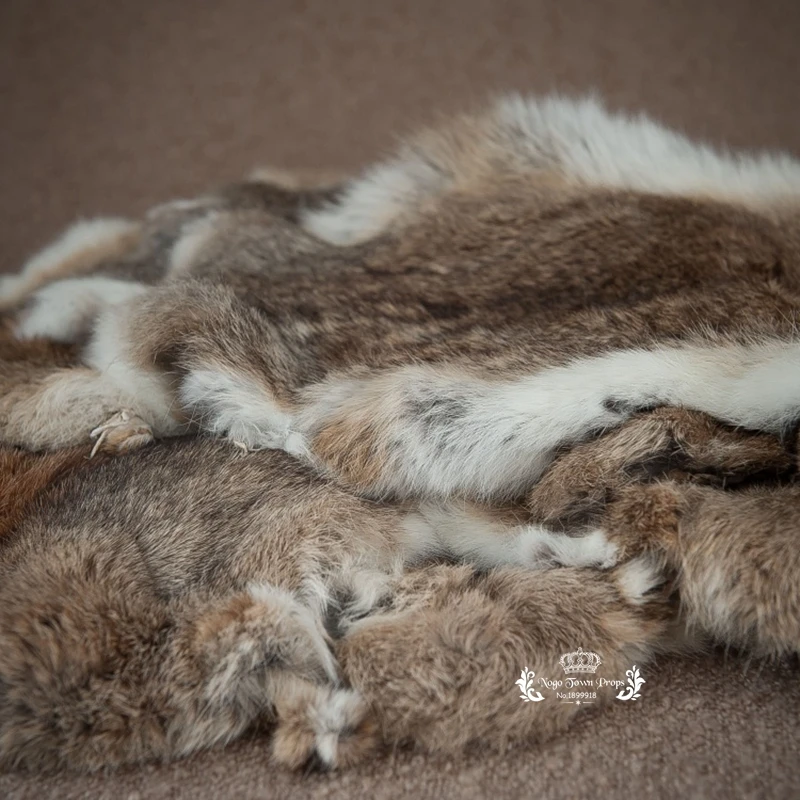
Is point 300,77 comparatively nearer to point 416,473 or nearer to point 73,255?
point 73,255

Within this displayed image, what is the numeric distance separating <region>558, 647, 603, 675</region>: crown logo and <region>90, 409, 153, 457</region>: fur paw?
46 centimetres

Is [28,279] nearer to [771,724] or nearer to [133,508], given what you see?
[133,508]

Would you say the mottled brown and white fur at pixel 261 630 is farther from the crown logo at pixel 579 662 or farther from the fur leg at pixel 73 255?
the fur leg at pixel 73 255

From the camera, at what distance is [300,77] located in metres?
1.81

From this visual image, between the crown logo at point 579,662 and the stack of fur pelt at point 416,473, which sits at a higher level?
the stack of fur pelt at point 416,473

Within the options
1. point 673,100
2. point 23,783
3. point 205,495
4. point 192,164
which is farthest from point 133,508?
point 673,100

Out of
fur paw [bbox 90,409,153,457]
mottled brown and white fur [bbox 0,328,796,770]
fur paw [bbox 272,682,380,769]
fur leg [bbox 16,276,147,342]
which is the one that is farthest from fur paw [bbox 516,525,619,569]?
fur leg [bbox 16,276,147,342]

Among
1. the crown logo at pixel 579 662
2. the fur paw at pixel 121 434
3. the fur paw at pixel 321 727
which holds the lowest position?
the crown logo at pixel 579 662

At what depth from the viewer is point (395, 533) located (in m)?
0.80

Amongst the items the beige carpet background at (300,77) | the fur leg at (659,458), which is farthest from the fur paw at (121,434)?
the beige carpet background at (300,77)

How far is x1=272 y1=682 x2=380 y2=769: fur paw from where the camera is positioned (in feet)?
2.22

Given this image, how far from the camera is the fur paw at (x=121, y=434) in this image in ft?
2.78

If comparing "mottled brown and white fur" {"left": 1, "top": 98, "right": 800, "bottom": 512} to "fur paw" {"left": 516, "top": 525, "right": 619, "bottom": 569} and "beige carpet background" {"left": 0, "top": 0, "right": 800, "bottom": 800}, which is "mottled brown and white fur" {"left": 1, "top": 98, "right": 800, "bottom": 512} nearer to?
"fur paw" {"left": 516, "top": 525, "right": 619, "bottom": 569}

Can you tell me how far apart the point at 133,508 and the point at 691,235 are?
629 millimetres
